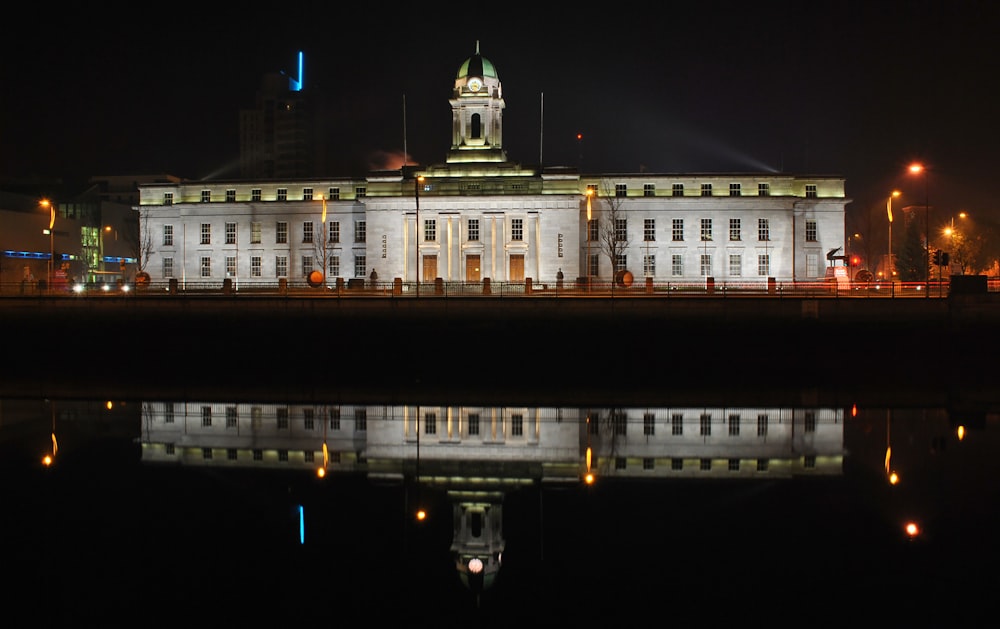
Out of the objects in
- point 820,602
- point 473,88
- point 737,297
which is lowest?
point 820,602

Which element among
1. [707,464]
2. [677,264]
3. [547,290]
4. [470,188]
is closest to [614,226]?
[677,264]

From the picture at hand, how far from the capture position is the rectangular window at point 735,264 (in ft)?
219

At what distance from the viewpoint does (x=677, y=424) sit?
2556 cm

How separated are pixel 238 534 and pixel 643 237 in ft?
182

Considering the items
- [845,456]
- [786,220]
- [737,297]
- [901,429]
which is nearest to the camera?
[845,456]

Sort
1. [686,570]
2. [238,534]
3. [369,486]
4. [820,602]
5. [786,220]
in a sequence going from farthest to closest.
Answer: [786,220] → [369,486] → [238,534] → [686,570] → [820,602]

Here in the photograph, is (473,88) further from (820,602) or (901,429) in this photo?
(820,602)

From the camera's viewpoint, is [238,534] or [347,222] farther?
[347,222]

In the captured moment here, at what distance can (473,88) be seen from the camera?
2645 inches

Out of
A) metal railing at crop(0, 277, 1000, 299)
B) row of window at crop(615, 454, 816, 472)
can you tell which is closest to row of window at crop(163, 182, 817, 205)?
metal railing at crop(0, 277, 1000, 299)

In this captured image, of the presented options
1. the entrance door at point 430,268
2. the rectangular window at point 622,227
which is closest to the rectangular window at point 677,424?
the rectangular window at point 622,227

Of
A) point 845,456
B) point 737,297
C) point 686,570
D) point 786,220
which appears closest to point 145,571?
point 686,570

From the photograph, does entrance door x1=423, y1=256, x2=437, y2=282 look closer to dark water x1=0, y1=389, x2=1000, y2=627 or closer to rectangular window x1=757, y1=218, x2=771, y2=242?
rectangular window x1=757, y1=218, x2=771, y2=242

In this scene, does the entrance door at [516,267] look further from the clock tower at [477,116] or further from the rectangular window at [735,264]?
the rectangular window at [735,264]
